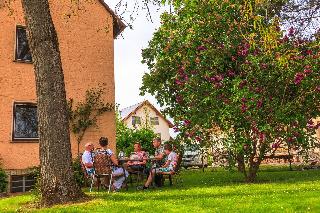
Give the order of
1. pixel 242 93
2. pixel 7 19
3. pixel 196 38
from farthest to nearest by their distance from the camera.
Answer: pixel 7 19, pixel 196 38, pixel 242 93

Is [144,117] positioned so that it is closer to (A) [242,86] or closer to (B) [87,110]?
(B) [87,110]

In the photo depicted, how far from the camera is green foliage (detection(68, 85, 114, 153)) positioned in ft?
57.4

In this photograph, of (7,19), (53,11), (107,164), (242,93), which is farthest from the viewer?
(53,11)

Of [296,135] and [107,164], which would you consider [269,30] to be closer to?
[107,164]

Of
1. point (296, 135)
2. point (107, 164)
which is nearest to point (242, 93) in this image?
point (296, 135)

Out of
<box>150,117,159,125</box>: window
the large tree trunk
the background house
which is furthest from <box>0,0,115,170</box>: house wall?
<box>150,117,159,125</box>: window

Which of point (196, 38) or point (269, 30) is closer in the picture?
point (269, 30)

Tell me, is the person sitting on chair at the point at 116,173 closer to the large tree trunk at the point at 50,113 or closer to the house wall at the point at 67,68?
the large tree trunk at the point at 50,113

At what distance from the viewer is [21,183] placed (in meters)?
16.2

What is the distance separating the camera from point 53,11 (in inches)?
728

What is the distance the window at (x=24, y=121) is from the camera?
54.4 feet

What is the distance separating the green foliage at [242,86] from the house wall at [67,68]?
3652 millimetres

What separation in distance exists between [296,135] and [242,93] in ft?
7.62

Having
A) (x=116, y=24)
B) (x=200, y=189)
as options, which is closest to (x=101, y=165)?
(x=200, y=189)
